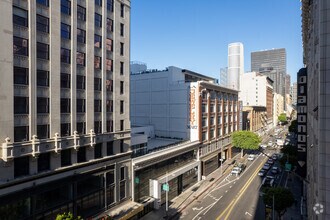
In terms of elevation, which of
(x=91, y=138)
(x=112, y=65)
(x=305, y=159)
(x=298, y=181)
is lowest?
(x=298, y=181)

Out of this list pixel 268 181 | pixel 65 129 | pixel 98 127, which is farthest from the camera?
pixel 268 181

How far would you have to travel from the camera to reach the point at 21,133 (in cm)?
2494

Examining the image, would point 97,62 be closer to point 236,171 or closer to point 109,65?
point 109,65

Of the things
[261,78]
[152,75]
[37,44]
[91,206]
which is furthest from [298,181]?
[261,78]

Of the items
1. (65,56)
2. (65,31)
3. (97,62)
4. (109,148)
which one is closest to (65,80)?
(65,56)

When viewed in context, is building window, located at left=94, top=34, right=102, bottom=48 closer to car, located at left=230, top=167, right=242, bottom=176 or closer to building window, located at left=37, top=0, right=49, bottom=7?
building window, located at left=37, top=0, right=49, bottom=7

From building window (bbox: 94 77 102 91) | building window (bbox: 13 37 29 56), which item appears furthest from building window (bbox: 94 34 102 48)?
building window (bbox: 13 37 29 56)

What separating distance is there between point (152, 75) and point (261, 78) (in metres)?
117

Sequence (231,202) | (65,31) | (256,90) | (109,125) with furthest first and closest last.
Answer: (256,90) < (231,202) < (109,125) < (65,31)

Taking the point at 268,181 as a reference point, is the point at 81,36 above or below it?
above

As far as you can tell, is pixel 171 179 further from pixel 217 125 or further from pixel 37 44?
pixel 37 44

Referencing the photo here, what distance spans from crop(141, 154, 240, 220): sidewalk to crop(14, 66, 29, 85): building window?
2755 cm

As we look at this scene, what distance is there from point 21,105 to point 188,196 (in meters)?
36.5

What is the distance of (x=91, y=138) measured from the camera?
1267 inches
